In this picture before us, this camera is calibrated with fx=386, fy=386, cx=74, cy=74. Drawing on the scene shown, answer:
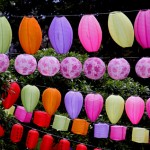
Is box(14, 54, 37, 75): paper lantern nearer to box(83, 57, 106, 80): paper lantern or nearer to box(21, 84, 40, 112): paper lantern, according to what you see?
box(21, 84, 40, 112): paper lantern

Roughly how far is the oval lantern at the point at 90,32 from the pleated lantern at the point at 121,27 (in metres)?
0.11

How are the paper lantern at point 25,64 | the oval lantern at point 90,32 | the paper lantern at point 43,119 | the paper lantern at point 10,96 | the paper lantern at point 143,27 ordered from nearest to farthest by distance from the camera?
the paper lantern at point 143,27, the oval lantern at point 90,32, the paper lantern at point 25,64, the paper lantern at point 10,96, the paper lantern at point 43,119

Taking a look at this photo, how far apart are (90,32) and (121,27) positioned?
230mm

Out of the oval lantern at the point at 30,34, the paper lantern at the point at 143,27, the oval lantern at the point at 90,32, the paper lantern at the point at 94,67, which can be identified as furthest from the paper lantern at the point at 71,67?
the paper lantern at the point at 143,27

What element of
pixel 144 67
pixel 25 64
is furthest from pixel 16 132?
pixel 144 67

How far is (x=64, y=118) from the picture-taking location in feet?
11.0

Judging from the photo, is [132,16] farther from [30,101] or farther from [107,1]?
[30,101]

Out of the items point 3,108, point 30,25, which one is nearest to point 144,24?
point 30,25

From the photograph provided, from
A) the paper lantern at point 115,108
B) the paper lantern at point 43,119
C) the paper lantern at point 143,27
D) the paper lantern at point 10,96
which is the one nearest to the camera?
the paper lantern at point 143,27

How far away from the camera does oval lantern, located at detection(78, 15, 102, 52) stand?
2791 millimetres

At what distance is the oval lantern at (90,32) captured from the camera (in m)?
2.79

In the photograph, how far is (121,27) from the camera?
2.71m

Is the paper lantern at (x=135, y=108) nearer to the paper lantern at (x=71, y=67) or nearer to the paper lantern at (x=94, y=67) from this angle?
the paper lantern at (x=94, y=67)

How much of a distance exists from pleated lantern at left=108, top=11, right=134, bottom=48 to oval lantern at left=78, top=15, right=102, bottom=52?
0.37 feet
